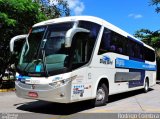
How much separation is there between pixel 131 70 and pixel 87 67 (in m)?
5.54

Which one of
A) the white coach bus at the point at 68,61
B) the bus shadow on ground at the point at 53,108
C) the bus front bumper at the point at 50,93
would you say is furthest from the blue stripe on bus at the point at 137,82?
the bus front bumper at the point at 50,93

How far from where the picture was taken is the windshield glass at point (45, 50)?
11.0 metres

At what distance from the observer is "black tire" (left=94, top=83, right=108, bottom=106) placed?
13.0m

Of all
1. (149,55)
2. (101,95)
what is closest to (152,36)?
(149,55)

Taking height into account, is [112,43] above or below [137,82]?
above

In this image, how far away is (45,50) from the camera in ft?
37.2

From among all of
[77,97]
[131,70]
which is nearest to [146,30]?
[131,70]

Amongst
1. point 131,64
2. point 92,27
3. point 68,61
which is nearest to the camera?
point 68,61

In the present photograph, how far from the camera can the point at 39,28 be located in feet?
40.1

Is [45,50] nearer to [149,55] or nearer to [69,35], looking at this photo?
[69,35]

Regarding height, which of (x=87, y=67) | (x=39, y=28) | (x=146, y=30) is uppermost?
(x=146, y=30)

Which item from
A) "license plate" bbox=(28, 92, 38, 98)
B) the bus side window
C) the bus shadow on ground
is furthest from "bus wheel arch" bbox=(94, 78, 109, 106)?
"license plate" bbox=(28, 92, 38, 98)

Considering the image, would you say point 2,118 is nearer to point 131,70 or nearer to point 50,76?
point 50,76

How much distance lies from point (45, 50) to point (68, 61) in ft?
3.11
